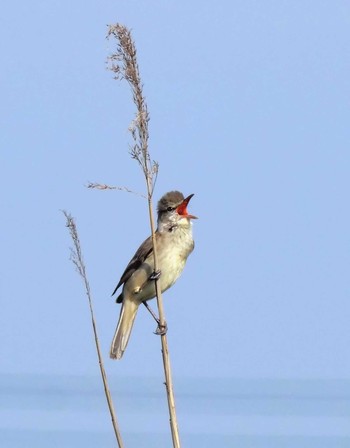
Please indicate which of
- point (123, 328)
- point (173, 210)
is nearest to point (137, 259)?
point (173, 210)

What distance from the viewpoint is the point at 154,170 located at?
5.32 m

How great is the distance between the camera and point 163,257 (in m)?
7.80

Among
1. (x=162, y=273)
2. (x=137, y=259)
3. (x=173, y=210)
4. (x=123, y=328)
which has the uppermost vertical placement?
(x=173, y=210)

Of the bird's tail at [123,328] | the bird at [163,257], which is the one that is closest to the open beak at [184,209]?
the bird at [163,257]

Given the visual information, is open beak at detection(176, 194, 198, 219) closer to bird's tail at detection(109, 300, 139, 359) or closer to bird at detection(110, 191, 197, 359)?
bird at detection(110, 191, 197, 359)

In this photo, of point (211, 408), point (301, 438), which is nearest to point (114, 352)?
point (301, 438)

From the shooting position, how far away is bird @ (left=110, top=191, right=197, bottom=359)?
7812 millimetres

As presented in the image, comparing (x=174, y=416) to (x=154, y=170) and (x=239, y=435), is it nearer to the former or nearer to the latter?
(x=154, y=170)

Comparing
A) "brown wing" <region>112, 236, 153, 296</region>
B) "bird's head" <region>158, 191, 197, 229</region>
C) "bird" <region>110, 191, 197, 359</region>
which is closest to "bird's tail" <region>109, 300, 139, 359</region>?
"bird" <region>110, 191, 197, 359</region>

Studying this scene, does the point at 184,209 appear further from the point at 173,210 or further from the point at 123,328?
the point at 123,328

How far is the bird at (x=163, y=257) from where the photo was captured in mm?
7812

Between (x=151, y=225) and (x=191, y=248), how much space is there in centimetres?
276

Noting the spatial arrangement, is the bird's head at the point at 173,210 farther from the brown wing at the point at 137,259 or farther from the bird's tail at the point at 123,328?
the bird's tail at the point at 123,328

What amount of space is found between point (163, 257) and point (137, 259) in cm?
17
